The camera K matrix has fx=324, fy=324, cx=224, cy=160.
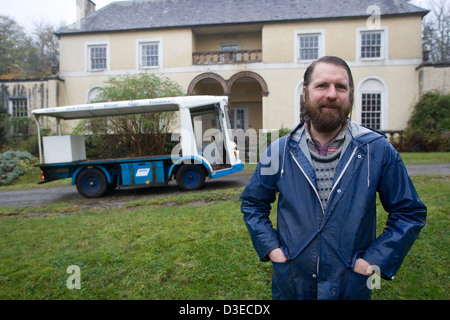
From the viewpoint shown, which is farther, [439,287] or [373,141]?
[439,287]

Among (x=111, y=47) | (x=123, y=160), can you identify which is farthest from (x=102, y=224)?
(x=111, y=47)

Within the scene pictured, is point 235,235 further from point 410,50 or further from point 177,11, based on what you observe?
point 177,11

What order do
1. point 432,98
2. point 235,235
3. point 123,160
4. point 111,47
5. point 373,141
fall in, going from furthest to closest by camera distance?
1. point 111,47
2. point 432,98
3. point 123,160
4. point 235,235
5. point 373,141

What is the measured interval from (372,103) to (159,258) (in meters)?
20.4

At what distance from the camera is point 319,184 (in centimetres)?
194

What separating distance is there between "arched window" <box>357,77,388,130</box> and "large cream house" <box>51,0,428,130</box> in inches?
2.4

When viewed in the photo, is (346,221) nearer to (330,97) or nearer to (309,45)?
(330,97)

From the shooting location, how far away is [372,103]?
69.1ft

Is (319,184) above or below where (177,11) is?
below

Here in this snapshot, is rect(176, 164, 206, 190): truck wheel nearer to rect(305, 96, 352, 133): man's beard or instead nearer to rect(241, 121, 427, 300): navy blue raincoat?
rect(241, 121, 427, 300): navy blue raincoat

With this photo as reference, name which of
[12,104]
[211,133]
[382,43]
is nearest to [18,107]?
[12,104]

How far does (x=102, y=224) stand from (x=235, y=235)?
2.68 m

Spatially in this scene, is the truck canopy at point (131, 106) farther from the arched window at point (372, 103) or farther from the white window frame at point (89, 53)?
the arched window at point (372, 103)

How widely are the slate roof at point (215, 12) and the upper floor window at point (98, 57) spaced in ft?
3.85
